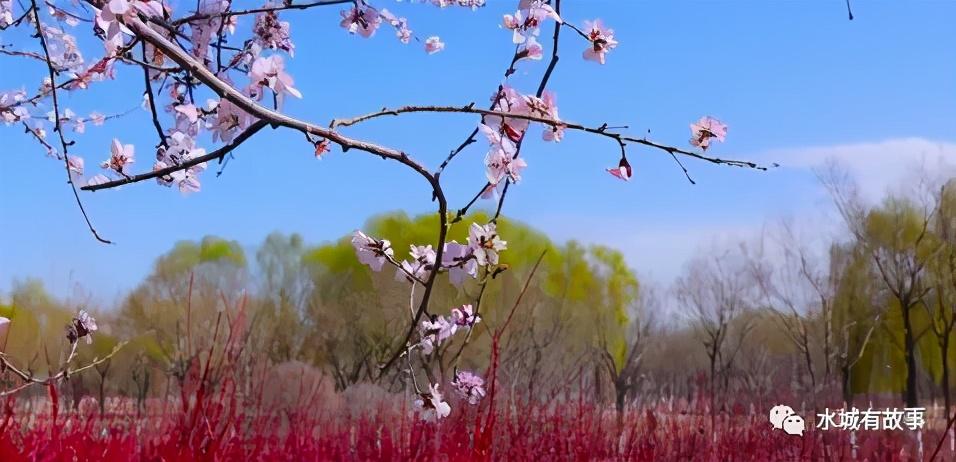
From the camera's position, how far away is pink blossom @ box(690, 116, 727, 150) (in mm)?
1997

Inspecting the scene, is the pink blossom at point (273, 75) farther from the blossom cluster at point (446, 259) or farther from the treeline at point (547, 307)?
the treeline at point (547, 307)

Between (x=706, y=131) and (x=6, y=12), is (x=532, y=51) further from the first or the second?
(x=6, y=12)

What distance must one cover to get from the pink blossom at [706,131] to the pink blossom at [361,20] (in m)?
1.07

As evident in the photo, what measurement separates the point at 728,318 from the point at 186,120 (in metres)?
14.2

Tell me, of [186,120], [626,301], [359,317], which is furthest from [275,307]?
[186,120]

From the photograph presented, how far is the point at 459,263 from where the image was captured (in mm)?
2100

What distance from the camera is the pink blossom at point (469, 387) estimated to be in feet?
8.47

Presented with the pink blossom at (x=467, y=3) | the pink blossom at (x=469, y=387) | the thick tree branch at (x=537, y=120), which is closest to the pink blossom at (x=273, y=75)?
the thick tree branch at (x=537, y=120)

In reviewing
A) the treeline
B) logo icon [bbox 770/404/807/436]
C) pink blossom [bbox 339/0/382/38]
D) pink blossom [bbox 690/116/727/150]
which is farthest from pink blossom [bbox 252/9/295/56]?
the treeline

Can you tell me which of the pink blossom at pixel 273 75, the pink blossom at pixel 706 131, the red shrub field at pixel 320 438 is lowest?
the red shrub field at pixel 320 438

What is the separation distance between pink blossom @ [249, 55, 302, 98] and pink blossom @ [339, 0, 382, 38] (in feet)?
3.19

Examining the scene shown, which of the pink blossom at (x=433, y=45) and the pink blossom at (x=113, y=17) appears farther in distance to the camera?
the pink blossom at (x=433, y=45)

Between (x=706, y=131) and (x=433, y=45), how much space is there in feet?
4.22

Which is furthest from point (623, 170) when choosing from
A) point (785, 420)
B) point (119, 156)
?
point (785, 420)
